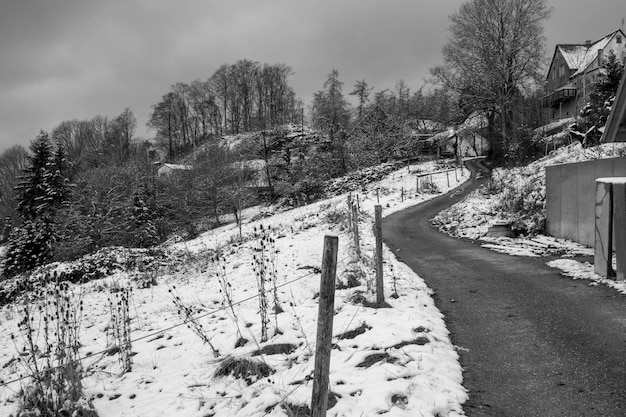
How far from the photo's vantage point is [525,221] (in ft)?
42.0

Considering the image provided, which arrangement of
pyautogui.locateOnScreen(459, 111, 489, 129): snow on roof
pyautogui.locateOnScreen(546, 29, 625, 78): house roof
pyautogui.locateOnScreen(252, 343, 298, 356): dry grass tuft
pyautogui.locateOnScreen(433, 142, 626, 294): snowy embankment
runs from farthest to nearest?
pyautogui.locateOnScreen(546, 29, 625, 78): house roof < pyautogui.locateOnScreen(459, 111, 489, 129): snow on roof < pyautogui.locateOnScreen(433, 142, 626, 294): snowy embankment < pyautogui.locateOnScreen(252, 343, 298, 356): dry grass tuft

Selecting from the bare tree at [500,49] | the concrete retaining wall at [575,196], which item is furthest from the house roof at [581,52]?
the concrete retaining wall at [575,196]

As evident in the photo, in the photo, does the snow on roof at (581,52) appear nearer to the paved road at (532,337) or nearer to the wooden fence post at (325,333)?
the paved road at (532,337)

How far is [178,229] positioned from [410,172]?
22.4 m

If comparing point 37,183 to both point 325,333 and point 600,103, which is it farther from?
point 600,103

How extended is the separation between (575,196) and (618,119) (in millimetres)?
2532

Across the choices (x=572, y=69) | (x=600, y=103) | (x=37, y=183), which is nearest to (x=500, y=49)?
(x=600, y=103)

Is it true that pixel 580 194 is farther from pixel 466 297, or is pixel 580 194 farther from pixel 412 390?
pixel 412 390

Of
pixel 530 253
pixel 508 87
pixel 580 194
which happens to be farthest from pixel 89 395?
pixel 508 87

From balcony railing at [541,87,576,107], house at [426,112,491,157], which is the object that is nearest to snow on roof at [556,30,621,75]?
balcony railing at [541,87,576,107]

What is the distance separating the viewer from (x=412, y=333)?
15.7 feet

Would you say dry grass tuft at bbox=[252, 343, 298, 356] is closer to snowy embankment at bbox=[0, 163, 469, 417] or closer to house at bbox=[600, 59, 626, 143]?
snowy embankment at bbox=[0, 163, 469, 417]

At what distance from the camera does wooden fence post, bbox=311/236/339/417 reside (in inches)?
101

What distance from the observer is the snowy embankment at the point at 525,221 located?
8.24m
